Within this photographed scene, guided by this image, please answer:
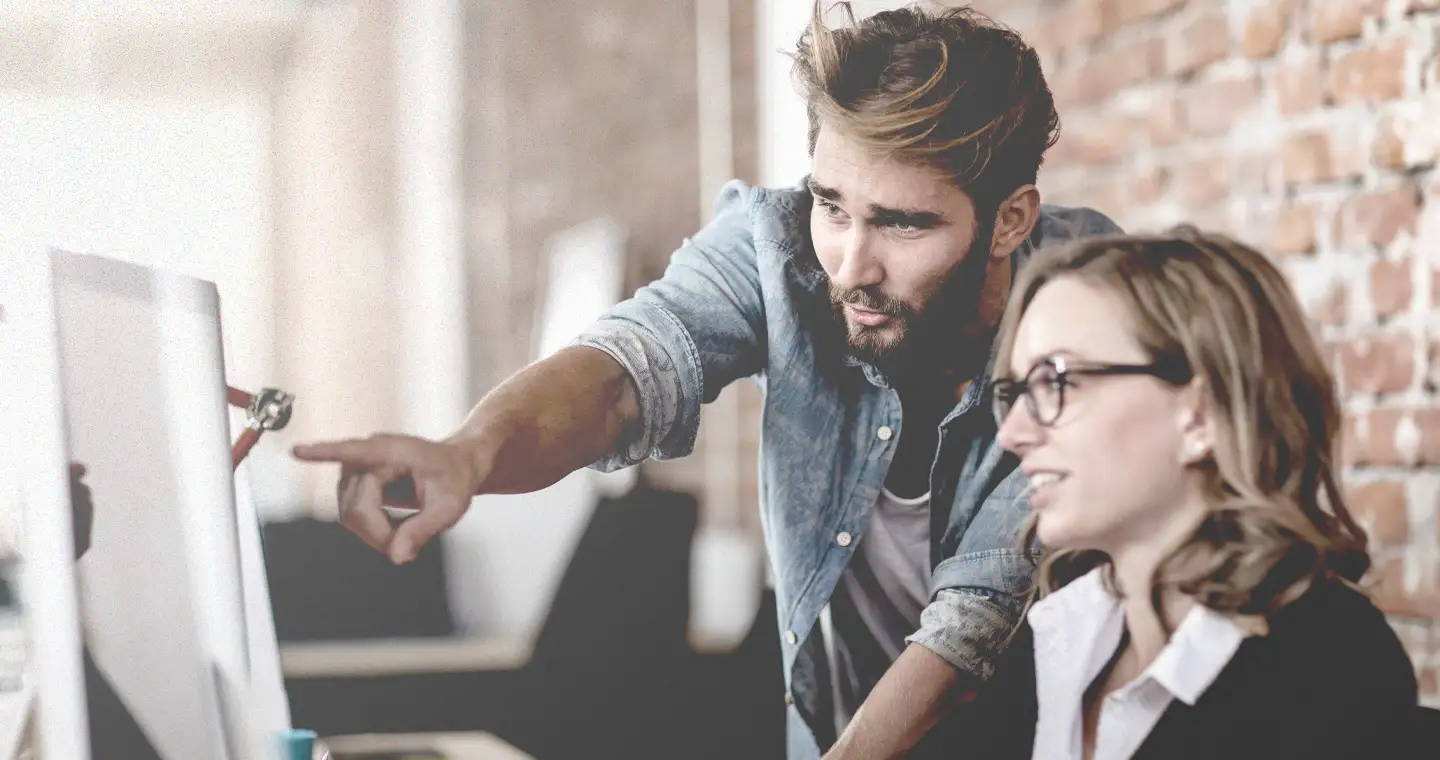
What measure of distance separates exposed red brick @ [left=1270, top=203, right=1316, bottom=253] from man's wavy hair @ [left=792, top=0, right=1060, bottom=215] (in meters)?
0.26

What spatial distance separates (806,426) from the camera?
1217mm

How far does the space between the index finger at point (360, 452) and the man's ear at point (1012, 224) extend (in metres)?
0.53

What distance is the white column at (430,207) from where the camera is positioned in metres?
1.28

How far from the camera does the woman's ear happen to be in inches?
37.9

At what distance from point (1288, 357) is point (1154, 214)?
1.06 ft

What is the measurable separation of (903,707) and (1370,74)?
0.72m

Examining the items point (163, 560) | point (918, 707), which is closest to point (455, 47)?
point (163, 560)

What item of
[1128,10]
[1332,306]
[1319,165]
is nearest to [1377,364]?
[1332,306]

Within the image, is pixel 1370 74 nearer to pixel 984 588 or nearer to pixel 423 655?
pixel 984 588

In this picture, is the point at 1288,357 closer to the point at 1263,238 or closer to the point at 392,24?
the point at 1263,238

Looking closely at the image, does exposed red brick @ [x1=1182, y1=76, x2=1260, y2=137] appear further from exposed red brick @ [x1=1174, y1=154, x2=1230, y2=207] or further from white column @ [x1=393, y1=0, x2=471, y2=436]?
white column @ [x1=393, y1=0, x2=471, y2=436]

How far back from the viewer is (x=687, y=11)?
1.34 meters

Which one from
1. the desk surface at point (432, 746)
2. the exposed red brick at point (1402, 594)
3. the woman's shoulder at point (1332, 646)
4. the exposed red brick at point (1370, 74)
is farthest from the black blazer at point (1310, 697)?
the desk surface at point (432, 746)

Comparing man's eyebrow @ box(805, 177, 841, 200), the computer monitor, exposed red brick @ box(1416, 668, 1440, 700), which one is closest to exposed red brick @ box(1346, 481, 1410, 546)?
exposed red brick @ box(1416, 668, 1440, 700)
